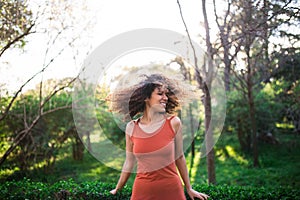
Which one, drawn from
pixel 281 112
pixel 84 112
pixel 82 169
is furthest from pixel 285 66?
pixel 82 169

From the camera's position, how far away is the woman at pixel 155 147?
2.37 m

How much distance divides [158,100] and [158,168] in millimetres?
553

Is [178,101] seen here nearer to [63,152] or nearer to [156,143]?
[156,143]

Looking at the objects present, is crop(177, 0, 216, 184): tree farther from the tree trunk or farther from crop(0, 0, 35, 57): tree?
crop(0, 0, 35, 57): tree

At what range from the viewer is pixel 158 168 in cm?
238

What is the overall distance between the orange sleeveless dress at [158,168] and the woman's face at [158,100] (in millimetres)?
196

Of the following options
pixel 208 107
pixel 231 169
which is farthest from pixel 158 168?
pixel 231 169

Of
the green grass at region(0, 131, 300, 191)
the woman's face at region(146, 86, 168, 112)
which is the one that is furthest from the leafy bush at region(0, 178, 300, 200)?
the green grass at region(0, 131, 300, 191)

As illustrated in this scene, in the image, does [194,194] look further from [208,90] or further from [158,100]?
[208,90]

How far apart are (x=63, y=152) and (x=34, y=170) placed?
1.00 meters

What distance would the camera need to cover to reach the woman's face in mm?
2590

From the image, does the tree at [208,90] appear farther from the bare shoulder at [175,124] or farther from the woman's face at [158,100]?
the bare shoulder at [175,124]

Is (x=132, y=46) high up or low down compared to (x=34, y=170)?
up

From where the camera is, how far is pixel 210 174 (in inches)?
212
